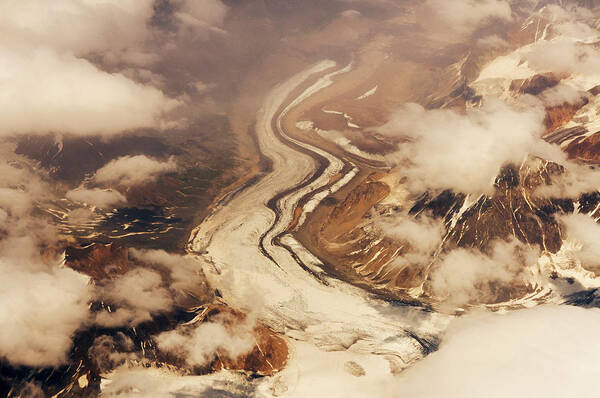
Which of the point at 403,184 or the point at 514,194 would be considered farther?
the point at 403,184

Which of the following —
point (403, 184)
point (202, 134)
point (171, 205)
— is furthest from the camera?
point (202, 134)

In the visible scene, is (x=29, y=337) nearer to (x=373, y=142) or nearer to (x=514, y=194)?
(x=514, y=194)

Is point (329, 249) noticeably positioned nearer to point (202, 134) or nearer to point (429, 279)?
point (429, 279)

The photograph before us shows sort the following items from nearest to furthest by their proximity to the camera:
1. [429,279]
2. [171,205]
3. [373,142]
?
[429,279]
[171,205]
[373,142]

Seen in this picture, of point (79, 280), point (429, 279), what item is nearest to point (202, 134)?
point (79, 280)

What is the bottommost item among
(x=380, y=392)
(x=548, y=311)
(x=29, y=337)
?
(x=29, y=337)

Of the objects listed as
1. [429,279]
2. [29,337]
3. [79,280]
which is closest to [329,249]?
[429,279]

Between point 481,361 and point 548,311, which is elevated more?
point 548,311
